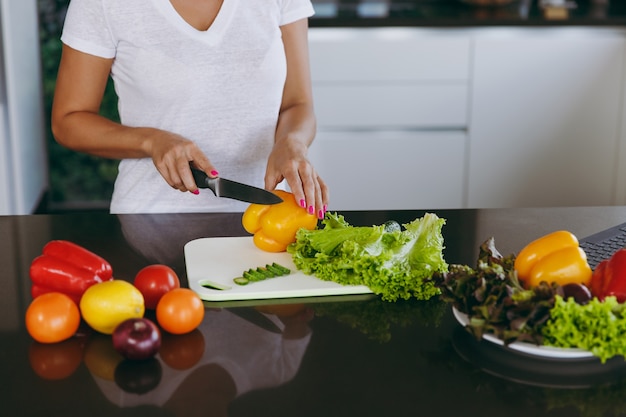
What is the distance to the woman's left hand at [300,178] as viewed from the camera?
1.43 metres

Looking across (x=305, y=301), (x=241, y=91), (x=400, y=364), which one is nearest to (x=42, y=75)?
(x=241, y=91)

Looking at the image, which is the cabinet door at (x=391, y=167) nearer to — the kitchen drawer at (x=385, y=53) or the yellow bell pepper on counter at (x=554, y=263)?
the kitchen drawer at (x=385, y=53)

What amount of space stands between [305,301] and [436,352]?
0.23m

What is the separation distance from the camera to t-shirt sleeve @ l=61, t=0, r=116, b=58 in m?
1.72

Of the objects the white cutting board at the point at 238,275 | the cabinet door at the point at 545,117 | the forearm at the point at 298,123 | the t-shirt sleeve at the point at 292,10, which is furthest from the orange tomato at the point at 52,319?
the cabinet door at the point at 545,117

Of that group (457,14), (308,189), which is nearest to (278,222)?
(308,189)

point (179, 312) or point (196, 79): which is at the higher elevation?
point (196, 79)

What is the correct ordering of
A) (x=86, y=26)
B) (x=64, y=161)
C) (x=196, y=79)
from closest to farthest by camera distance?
1. (x=86, y=26)
2. (x=196, y=79)
3. (x=64, y=161)

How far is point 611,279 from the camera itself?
1.09 metres

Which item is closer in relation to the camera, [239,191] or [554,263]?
[554,263]

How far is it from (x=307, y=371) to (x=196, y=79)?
0.93 metres

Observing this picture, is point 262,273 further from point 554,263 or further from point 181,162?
point 554,263

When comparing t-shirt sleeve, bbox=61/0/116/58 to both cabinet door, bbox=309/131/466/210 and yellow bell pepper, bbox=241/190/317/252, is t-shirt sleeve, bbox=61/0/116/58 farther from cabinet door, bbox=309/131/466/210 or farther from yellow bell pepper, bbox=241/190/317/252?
cabinet door, bbox=309/131/466/210

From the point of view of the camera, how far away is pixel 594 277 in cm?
113
